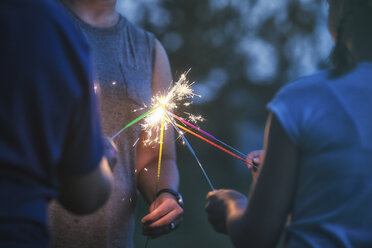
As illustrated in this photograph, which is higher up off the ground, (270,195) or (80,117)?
(80,117)

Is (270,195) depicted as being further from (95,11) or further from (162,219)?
(95,11)

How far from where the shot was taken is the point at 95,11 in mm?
1724

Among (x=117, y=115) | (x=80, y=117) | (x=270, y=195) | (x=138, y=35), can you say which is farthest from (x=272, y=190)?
(x=138, y=35)

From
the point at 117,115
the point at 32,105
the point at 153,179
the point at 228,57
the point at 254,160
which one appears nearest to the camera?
the point at 32,105

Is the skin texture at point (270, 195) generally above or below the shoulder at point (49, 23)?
below

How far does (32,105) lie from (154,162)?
1095mm

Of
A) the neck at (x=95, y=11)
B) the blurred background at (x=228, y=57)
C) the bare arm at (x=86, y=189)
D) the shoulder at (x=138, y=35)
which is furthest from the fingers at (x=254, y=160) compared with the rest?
the blurred background at (x=228, y=57)

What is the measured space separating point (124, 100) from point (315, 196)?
913mm

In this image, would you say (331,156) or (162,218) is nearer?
(331,156)

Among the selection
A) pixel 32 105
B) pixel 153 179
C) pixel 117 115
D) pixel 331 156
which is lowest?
pixel 331 156

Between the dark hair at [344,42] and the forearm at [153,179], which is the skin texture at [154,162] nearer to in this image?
the forearm at [153,179]

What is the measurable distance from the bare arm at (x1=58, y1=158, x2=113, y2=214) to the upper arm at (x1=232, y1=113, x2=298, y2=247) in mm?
411

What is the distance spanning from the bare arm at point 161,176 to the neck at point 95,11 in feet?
0.89

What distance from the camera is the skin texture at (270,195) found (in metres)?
1.07
